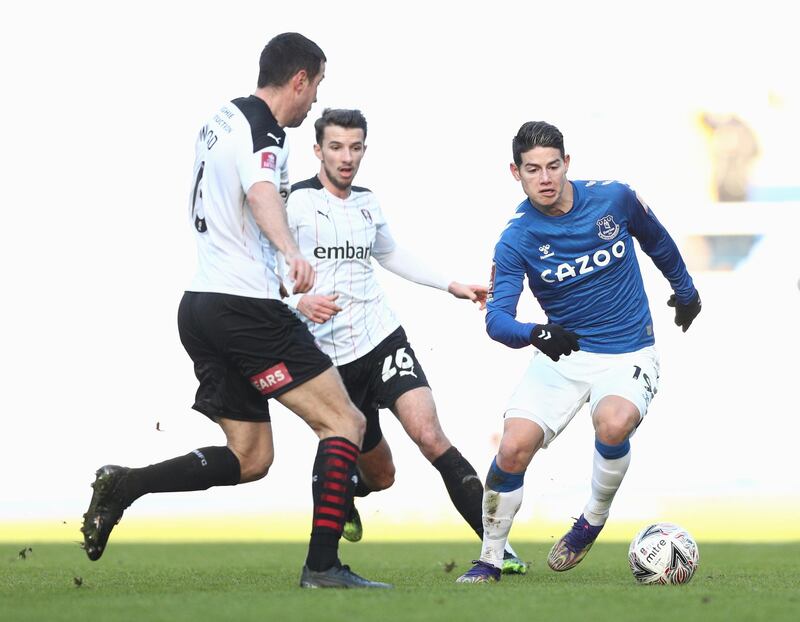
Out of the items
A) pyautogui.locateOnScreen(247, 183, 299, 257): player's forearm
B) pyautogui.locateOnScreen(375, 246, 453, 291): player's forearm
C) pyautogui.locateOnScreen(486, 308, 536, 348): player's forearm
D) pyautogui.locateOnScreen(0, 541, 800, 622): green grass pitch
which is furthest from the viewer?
pyautogui.locateOnScreen(375, 246, 453, 291): player's forearm

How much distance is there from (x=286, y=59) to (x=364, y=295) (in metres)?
1.76

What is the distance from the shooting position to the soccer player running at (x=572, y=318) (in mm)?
6453

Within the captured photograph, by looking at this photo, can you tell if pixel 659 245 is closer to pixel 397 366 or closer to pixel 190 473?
pixel 397 366

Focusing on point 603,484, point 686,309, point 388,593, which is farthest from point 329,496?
point 686,309

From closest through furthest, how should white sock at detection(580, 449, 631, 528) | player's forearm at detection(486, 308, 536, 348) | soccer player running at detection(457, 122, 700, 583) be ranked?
player's forearm at detection(486, 308, 536, 348)
soccer player running at detection(457, 122, 700, 583)
white sock at detection(580, 449, 631, 528)

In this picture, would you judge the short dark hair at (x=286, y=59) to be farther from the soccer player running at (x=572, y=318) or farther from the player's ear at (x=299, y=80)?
the soccer player running at (x=572, y=318)

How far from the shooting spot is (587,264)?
6.71 metres

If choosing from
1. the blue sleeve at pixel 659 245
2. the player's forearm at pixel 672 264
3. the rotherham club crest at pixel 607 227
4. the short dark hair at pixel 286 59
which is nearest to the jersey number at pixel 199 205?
the short dark hair at pixel 286 59

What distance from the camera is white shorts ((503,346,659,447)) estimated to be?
6500 mm

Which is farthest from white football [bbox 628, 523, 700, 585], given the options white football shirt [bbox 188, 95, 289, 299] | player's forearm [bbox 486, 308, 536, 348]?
white football shirt [bbox 188, 95, 289, 299]

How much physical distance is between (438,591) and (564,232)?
204 cm

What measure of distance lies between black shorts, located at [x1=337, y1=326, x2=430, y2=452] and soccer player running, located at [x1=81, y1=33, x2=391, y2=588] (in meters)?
1.07

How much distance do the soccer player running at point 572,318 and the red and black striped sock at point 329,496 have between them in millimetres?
1014

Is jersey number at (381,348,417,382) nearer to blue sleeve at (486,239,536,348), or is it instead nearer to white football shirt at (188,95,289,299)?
blue sleeve at (486,239,536,348)
